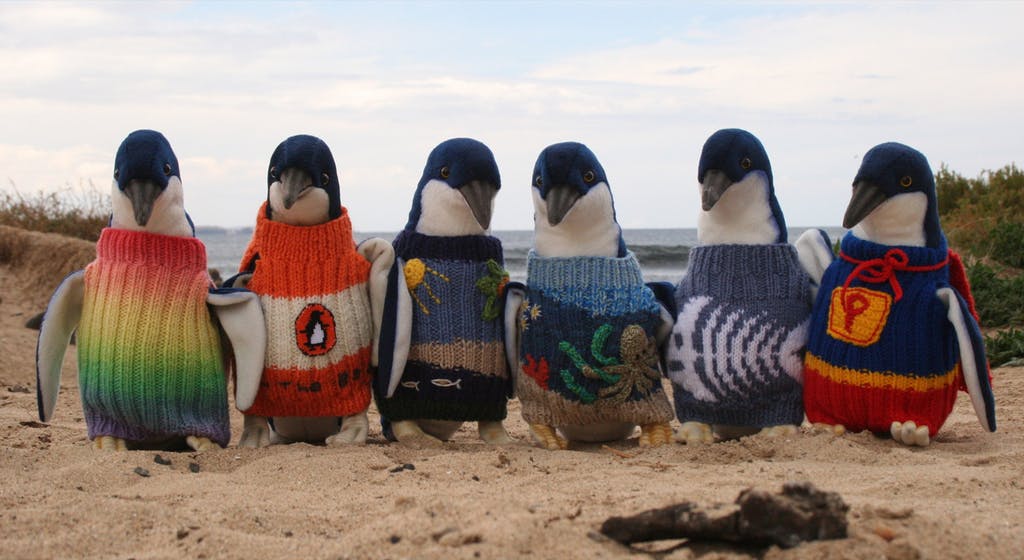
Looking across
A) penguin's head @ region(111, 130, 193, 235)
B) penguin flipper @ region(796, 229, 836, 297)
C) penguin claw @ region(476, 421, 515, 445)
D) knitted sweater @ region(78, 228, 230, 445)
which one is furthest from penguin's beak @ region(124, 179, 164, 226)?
penguin flipper @ region(796, 229, 836, 297)

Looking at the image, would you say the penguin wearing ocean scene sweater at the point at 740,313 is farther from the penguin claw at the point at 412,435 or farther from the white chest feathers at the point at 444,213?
the penguin claw at the point at 412,435

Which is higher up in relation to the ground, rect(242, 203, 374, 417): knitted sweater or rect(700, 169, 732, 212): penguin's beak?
rect(700, 169, 732, 212): penguin's beak

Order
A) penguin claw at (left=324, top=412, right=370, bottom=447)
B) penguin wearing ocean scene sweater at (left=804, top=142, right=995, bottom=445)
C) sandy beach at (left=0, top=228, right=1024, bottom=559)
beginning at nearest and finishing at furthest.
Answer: sandy beach at (left=0, top=228, right=1024, bottom=559), penguin wearing ocean scene sweater at (left=804, top=142, right=995, bottom=445), penguin claw at (left=324, top=412, right=370, bottom=447)

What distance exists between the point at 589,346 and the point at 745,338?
66 cm

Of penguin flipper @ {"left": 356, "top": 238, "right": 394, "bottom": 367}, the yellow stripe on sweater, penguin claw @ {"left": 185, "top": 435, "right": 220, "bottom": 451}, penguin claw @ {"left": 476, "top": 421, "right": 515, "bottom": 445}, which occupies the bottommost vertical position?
penguin claw @ {"left": 476, "top": 421, "right": 515, "bottom": 445}

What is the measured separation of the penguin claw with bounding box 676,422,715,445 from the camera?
451 centimetres

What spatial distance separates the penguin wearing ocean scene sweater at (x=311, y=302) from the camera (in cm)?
445

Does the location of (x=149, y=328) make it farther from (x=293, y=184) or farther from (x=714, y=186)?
(x=714, y=186)

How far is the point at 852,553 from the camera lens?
2457 millimetres

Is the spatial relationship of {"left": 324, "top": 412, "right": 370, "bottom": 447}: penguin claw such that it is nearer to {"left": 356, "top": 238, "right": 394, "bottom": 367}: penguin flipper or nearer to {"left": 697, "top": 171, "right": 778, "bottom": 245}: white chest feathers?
{"left": 356, "top": 238, "right": 394, "bottom": 367}: penguin flipper

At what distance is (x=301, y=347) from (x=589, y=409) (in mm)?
1264

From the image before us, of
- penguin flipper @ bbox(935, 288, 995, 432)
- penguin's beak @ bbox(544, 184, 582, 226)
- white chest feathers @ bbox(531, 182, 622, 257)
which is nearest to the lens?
penguin flipper @ bbox(935, 288, 995, 432)

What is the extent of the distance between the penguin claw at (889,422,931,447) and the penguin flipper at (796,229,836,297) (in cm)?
72

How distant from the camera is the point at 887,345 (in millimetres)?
4242
